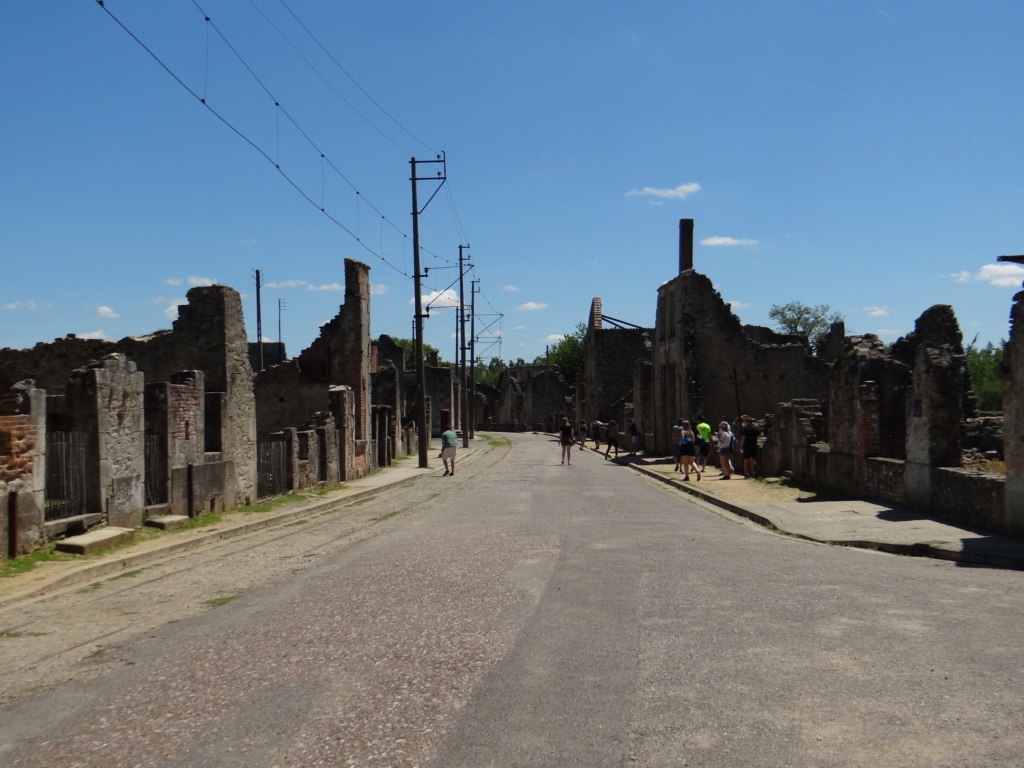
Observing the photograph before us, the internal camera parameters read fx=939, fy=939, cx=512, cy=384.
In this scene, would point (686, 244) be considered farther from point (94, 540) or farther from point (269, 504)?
point (94, 540)

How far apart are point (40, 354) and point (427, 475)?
39.4 ft

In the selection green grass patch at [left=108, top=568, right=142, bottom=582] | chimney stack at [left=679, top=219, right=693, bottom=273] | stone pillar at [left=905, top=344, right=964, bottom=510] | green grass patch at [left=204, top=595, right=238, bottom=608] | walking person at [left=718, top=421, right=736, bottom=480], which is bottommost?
green grass patch at [left=108, top=568, right=142, bottom=582]

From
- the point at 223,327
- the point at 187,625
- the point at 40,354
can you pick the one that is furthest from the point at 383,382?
the point at 187,625

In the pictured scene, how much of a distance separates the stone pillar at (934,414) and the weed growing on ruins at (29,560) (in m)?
12.2

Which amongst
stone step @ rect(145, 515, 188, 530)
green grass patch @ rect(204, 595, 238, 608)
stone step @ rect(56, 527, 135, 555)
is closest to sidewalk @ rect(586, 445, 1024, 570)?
green grass patch @ rect(204, 595, 238, 608)

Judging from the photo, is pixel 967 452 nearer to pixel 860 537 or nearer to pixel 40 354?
pixel 860 537

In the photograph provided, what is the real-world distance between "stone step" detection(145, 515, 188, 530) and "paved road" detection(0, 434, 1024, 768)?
325 centimetres

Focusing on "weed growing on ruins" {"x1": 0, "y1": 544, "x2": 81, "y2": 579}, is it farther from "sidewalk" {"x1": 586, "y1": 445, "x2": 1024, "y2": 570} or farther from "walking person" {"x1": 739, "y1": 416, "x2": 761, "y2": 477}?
"walking person" {"x1": 739, "y1": 416, "x2": 761, "y2": 477}

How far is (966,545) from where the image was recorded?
37.2 feet

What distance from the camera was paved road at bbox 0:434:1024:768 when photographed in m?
4.77

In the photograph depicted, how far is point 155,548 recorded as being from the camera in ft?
41.7

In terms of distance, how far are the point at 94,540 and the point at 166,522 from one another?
2.30 metres

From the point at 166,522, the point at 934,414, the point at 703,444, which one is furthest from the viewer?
the point at 703,444

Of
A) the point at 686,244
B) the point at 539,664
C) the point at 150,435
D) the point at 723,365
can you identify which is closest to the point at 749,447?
the point at 723,365
